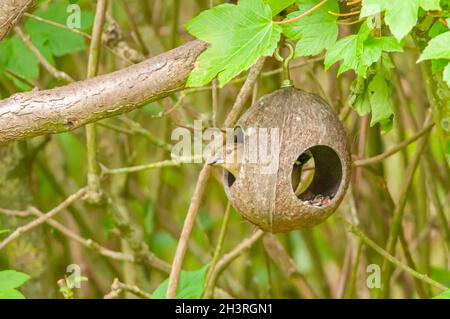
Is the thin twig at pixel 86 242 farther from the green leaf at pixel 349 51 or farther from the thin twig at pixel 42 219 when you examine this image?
the green leaf at pixel 349 51

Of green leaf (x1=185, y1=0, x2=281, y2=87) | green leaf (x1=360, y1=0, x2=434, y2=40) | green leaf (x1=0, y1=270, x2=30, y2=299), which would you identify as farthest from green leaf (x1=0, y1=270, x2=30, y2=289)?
green leaf (x1=360, y1=0, x2=434, y2=40)

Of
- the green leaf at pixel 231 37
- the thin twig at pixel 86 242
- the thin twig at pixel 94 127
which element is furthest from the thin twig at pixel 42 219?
the green leaf at pixel 231 37

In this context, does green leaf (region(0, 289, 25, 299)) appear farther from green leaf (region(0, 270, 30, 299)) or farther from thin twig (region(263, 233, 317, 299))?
thin twig (region(263, 233, 317, 299))

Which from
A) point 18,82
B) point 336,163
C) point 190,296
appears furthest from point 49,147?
point 336,163

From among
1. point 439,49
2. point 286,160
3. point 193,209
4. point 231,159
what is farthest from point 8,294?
point 439,49

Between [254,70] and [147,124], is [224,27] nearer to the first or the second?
[254,70]

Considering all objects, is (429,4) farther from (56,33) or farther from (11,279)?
(56,33)

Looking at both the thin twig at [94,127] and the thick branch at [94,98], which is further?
the thin twig at [94,127]
